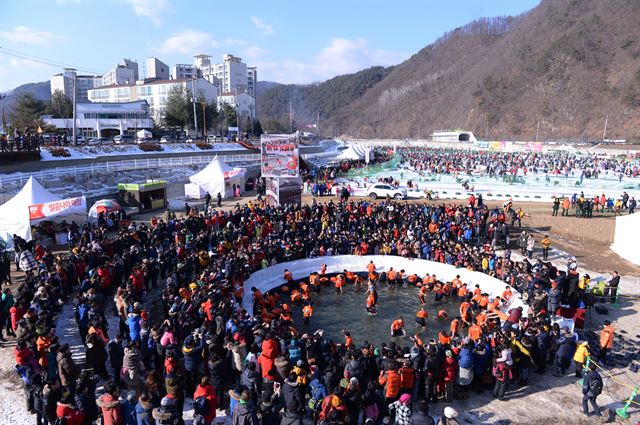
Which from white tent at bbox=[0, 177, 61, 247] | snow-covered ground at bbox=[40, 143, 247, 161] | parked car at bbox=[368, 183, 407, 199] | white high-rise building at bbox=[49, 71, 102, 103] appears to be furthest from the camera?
white high-rise building at bbox=[49, 71, 102, 103]

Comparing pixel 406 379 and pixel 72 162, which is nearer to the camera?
pixel 406 379

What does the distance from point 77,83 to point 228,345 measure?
171562mm

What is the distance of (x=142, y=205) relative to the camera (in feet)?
84.4

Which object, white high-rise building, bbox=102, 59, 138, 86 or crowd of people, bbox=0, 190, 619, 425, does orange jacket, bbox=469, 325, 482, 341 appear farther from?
white high-rise building, bbox=102, 59, 138, 86

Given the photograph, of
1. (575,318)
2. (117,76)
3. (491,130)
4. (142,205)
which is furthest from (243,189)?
(117,76)

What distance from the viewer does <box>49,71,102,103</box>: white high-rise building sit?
5664 inches

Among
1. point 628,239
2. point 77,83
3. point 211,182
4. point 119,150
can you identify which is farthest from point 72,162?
point 77,83

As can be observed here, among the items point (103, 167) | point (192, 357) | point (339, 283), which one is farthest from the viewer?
point (103, 167)

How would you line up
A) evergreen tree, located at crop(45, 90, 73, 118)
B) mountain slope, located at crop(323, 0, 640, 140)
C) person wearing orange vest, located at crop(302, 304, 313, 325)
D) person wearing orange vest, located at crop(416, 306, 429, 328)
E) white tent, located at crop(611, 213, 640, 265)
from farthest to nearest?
mountain slope, located at crop(323, 0, 640, 140), evergreen tree, located at crop(45, 90, 73, 118), white tent, located at crop(611, 213, 640, 265), person wearing orange vest, located at crop(302, 304, 313, 325), person wearing orange vest, located at crop(416, 306, 429, 328)

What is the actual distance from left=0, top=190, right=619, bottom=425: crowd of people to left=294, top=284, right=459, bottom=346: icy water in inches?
Result: 17.5

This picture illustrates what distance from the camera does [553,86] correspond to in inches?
4756

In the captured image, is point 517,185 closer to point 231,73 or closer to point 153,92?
point 153,92

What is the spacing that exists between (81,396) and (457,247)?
15781 millimetres

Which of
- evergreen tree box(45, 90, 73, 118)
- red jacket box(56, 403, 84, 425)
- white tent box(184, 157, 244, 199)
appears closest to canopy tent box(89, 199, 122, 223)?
white tent box(184, 157, 244, 199)
